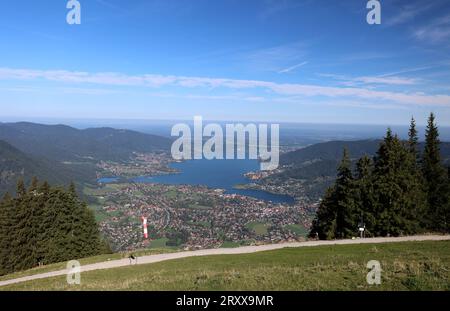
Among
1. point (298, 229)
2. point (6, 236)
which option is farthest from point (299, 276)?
point (298, 229)

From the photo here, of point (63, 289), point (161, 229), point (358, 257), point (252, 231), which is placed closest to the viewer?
point (63, 289)

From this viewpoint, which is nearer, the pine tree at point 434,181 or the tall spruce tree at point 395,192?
the tall spruce tree at point 395,192

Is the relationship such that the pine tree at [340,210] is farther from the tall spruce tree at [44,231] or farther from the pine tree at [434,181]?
the tall spruce tree at [44,231]

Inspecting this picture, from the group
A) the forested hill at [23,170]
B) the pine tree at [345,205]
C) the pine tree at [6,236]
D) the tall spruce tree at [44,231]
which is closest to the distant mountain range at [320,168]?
the forested hill at [23,170]

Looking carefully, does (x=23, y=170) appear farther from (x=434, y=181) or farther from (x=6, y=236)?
(x=434, y=181)

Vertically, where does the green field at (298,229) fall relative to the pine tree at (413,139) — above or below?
below
